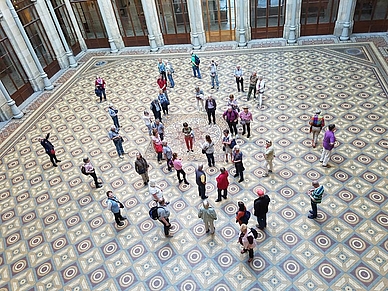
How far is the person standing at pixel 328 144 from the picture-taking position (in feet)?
25.6

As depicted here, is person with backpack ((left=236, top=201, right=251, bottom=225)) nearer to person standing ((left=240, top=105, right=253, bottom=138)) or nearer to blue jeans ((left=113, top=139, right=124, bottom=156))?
person standing ((left=240, top=105, right=253, bottom=138))

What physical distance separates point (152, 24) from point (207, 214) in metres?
12.1

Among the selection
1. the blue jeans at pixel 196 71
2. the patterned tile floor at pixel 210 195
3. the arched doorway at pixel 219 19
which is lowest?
the patterned tile floor at pixel 210 195

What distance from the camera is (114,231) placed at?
770 cm

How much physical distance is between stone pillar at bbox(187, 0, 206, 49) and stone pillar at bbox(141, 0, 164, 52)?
5.87 feet

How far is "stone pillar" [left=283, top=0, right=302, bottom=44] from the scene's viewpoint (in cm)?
1409

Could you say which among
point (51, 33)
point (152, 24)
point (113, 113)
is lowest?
point (113, 113)

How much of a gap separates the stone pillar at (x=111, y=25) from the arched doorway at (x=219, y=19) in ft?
15.1

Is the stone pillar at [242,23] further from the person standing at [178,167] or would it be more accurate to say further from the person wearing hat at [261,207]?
the person wearing hat at [261,207]

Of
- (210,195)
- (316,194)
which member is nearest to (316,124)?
(316,194)

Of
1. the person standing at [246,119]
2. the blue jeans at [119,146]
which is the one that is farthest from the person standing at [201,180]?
the blue jeans at [119,146]

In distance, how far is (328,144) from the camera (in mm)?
7895

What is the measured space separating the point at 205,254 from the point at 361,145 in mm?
5386

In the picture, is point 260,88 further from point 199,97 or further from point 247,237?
point 247,237
